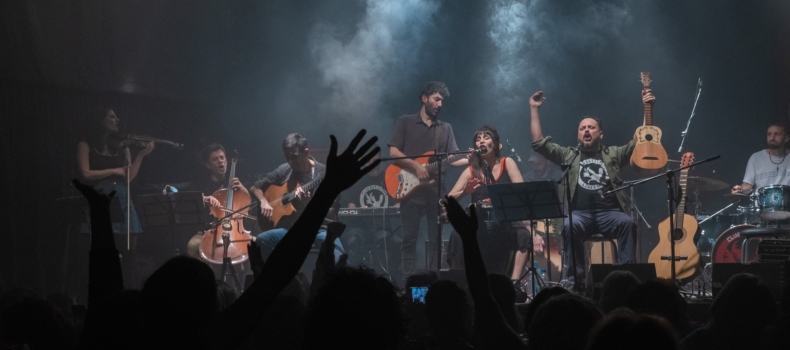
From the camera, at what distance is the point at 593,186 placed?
9.76 metres

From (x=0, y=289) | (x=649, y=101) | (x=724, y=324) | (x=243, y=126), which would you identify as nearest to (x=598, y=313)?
(x=724, y=324)

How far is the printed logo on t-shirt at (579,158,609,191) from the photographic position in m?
9.76

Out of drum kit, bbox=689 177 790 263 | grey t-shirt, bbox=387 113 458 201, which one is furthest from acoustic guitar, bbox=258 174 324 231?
drum kit, bbox=689 177 790 263

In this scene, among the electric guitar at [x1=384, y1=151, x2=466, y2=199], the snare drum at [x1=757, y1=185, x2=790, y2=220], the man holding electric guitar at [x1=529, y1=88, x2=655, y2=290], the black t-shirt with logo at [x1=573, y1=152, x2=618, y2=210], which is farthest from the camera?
the electric guitar at [x1=384, y1=151, x2=466, y2=199]

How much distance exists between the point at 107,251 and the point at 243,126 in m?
12.9

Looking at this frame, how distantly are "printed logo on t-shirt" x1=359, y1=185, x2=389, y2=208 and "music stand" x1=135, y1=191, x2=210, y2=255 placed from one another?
5.11 m

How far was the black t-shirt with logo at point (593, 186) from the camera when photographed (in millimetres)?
9672

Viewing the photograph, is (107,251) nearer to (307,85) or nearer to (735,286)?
(735,286)

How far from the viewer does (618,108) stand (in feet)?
51.8

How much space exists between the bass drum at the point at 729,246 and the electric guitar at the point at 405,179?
414 cm

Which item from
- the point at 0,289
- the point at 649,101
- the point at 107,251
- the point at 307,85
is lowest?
the point at 0,289

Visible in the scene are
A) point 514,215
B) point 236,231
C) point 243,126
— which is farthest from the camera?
point 243,126

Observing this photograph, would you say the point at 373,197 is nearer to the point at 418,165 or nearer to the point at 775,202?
the point at 418,165

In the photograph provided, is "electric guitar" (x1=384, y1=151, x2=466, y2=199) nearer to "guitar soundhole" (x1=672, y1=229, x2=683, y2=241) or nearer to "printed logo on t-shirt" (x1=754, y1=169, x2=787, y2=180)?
"guitar soundhole" (x1=672, y1=229, x2=683, y2=241)
